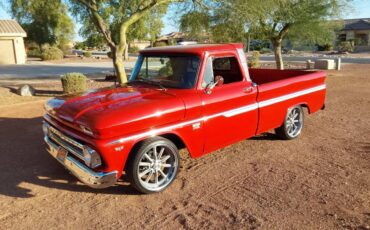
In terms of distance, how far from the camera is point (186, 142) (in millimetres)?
4281

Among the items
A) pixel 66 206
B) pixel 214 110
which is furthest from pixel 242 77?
pixel 66 206

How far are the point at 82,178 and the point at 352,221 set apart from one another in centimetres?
297

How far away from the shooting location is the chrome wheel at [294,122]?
602 cm

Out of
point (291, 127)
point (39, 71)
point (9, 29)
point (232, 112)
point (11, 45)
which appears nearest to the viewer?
point (232, 112)

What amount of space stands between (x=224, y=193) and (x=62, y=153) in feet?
6.82

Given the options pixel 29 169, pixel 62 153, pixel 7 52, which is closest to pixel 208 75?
pixel 62 153

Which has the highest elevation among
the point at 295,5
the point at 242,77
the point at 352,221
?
the point at 295,5

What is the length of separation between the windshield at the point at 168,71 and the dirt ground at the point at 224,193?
1.31m

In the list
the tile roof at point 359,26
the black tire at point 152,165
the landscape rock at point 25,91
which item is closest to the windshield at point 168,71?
the black tire at point 152,165

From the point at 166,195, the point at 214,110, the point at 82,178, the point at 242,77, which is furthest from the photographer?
the point at 242,77

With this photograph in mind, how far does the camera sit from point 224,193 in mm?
4125

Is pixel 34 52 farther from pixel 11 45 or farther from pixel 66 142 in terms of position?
pixel 66 142

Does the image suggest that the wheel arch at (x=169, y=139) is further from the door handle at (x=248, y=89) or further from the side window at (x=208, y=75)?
the door handle at (x=248, y=89)

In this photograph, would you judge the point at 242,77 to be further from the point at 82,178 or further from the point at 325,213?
the point at 82,178
